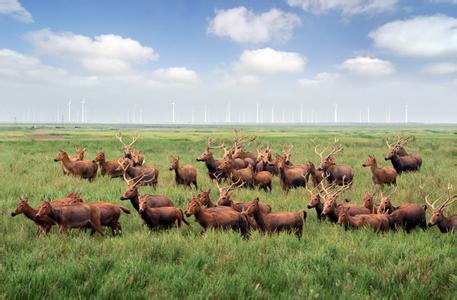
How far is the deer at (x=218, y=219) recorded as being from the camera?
31.4 ft

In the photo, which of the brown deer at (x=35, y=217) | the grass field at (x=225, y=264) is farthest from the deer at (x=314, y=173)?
the brown deer at (x=35, y=217)

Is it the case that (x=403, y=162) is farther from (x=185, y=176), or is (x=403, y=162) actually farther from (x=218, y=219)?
(x=218, y=219)

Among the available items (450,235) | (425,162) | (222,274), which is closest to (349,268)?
(222,274)

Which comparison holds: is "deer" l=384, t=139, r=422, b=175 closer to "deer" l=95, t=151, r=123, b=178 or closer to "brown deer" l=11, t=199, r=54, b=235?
"deer" l=95, t=151, r=123, b=178

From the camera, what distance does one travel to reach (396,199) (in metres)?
14.4

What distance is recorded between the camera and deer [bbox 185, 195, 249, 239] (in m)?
9.57

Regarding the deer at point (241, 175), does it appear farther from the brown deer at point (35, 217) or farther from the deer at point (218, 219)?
the brown deer at point (35, 217)

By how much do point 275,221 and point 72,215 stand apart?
14.9ft

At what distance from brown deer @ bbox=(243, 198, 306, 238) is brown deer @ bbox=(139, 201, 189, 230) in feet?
→ 5.53

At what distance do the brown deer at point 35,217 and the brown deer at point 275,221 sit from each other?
170 inches

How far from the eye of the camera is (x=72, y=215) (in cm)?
911

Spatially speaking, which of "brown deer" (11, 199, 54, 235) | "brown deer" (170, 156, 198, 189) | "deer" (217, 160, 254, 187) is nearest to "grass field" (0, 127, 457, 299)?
"brown deer" (11, 199, 54, 235)

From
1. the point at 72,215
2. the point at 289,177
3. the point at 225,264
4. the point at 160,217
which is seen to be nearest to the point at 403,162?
the point at 289,177

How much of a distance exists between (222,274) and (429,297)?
9.92ft
